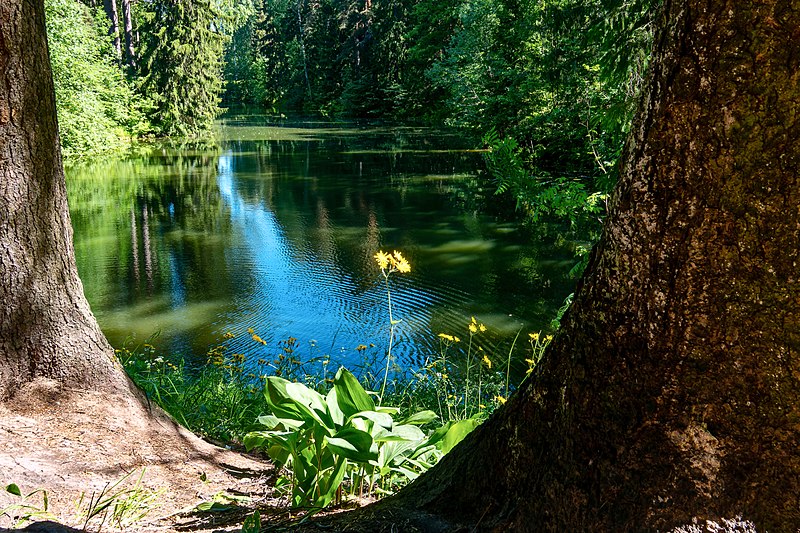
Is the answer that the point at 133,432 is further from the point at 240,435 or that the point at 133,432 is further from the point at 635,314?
the point at 635,314

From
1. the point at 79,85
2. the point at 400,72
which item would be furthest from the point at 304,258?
the point at 400,72

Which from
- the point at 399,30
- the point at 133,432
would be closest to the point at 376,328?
the point at 133,432

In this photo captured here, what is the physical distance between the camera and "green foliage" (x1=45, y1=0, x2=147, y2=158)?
19719 millimetres

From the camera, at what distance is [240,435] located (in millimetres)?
3732

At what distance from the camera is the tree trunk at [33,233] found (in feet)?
8.48

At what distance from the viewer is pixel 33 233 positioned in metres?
2.69

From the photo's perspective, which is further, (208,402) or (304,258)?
(304,258)

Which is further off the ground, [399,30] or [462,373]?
[399,30]

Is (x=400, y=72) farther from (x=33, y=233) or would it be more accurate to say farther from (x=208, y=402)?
(x=33, y=233)

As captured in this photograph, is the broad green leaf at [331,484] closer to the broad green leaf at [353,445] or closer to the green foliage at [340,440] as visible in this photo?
the green foliage at [340,440]

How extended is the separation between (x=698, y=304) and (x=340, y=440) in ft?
4.00

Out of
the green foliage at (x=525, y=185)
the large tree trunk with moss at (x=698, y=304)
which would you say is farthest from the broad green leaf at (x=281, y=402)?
the green foliage at (x=525, y=185)

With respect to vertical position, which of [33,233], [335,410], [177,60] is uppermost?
[177,60]

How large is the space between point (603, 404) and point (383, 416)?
1.04 m
